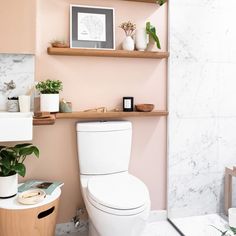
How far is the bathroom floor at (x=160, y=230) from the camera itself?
2.02 m

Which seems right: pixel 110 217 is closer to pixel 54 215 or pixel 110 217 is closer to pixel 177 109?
pixel 54 215

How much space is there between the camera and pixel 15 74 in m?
1.89

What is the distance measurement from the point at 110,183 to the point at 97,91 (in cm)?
71

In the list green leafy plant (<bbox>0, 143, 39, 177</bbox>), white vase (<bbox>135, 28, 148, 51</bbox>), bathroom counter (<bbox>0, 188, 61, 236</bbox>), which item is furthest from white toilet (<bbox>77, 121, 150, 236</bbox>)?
white vase (<bbox>135, 28, 148, 51</bbox>)

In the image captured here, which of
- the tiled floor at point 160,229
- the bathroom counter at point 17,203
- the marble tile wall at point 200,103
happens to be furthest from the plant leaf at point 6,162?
the marble tile wall at point 200,103

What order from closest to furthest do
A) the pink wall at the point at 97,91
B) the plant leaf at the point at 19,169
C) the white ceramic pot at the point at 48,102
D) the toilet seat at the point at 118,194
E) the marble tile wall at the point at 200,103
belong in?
the toilet seat at the point at 118,194 < the plant leaf at the point at 19,169 < the white ceramic pot at the point at 48,102 < the pink wall at the point at 97,91 < the marble tile wall at the point at 200,103

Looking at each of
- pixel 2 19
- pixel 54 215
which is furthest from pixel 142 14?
pixel 54 215

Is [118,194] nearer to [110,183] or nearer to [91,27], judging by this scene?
[110,183]

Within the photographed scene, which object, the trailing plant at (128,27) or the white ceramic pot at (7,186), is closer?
the white ceramic pot at (7,186)

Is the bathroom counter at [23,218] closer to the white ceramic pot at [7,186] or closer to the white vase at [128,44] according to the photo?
the white ceramic pot at [7,186]

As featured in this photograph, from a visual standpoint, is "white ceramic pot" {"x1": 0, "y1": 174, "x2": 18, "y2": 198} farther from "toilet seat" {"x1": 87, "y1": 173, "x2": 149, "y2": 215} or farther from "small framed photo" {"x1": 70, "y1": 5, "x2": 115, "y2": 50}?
"small framed photo" {"x1": 70, "y1": 5, "x2": 115, "y2": 50}

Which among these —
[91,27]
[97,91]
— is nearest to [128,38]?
[91,27]

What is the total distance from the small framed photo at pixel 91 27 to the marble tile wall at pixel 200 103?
0.50 metres

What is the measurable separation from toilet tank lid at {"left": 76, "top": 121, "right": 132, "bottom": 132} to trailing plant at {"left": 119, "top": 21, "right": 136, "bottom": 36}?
686mm
